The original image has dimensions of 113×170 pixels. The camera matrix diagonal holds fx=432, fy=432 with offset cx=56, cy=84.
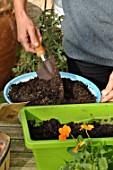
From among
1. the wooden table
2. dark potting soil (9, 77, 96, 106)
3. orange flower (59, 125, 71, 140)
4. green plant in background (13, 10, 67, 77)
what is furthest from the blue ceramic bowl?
orange flower (59, 125, 71, 140)

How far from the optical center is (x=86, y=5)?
1635 mm

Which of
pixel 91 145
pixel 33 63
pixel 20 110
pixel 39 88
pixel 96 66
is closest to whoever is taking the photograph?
pixel 91 145

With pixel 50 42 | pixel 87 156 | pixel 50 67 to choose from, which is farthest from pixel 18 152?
pixel 50 42

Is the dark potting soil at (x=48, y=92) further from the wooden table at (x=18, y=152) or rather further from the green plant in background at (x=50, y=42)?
the green plant in background at (x=50, y=42)

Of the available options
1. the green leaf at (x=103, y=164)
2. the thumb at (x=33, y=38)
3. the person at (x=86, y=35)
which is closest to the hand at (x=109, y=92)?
the person at (x=86, y=35)

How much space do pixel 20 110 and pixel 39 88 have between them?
12.3 inches

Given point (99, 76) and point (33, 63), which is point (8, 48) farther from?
point (99, 76)

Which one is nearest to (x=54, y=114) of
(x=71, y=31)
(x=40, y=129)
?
(x=40, y=129)

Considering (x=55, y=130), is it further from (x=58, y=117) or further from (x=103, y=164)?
(x=103, y=164)

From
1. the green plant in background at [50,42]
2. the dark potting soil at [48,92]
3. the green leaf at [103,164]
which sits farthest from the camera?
the green plant in background at [50,42]

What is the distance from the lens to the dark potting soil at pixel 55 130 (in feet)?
4.53

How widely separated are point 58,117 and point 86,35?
412 mm

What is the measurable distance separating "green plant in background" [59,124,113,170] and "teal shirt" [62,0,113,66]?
549 millimetres

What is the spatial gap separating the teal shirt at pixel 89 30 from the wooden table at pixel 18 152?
1.28 ft
